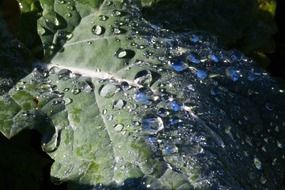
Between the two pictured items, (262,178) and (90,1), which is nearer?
(262,178)

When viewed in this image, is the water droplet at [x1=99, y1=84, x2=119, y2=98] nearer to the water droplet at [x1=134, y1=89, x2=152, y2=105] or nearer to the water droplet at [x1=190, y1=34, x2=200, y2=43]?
the water droplet at [x1=134, y1=89, x2=152, y2=105]

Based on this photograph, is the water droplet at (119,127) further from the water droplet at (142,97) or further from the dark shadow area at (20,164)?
the dark shadow area at (20,164)

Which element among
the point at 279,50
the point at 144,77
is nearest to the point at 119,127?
the point at 144,77

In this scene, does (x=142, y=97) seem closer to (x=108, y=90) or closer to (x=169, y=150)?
(x=108, y=90)

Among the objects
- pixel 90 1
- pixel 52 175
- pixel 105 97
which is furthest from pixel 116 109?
pixel 90 1

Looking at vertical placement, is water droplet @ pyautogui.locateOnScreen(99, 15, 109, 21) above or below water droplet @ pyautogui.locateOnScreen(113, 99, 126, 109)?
above

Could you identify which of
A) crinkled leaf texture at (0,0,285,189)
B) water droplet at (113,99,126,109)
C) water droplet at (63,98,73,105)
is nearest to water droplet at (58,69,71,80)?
crinkled leaf texture at (0,0,285,189)

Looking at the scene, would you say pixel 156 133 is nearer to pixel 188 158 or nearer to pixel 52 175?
pixel 188 158
